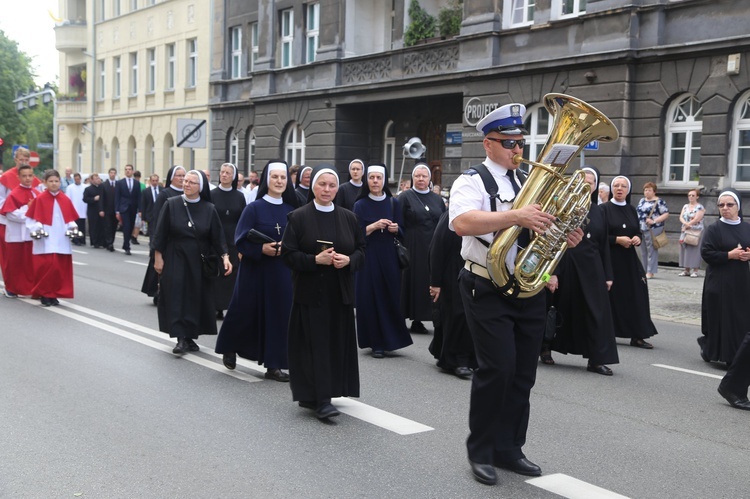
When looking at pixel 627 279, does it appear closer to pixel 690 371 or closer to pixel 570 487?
pixel 690 371

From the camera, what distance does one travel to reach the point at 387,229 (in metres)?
10.2

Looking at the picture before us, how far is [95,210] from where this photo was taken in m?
25.4

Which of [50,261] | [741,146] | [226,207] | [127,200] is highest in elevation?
[741,146]

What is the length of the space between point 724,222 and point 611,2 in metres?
13.0

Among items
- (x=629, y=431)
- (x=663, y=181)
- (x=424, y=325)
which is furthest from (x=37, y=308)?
(x=663, y=181)

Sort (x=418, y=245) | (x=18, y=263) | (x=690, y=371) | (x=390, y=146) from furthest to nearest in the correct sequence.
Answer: (x=390, y=146) < (x=18, y=263) < (x=418, y=245) < (x=690, y=371)

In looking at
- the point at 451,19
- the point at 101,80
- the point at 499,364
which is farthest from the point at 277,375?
the point at 101,80

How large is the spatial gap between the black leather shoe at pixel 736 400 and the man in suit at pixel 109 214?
19.3 meters

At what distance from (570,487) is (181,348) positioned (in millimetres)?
5021

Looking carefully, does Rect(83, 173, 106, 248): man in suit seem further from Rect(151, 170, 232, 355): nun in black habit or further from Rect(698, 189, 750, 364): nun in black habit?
Rect(698, 189, 750, 364): nun in black habit

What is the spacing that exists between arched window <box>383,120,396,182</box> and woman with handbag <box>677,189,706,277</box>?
12.8 m

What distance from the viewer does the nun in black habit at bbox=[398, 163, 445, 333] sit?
35.7 ft

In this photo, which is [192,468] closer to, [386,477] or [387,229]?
[386,477]

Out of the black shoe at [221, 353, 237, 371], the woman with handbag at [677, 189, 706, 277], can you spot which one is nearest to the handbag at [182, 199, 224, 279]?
the black shoe at [221, 353, 237, 371]
